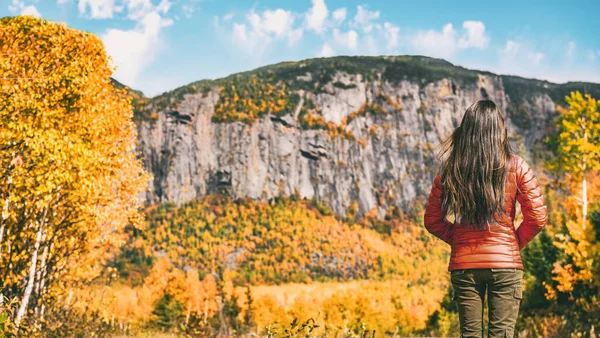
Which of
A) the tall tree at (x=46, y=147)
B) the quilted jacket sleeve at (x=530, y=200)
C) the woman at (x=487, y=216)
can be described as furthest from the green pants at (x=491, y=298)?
the tall tree at (x=46, y=147)

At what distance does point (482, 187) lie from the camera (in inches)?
183

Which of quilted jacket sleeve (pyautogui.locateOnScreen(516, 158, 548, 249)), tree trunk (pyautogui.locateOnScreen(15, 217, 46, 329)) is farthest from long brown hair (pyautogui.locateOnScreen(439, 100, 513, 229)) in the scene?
tree trunk (pyautogui.locateOnScreen(15, 217, 46, 329))

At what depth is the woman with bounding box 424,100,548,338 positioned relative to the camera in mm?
4395

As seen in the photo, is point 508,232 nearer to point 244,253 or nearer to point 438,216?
point 438,216

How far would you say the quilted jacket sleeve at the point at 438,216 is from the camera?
4.87 metres

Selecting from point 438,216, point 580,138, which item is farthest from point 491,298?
point 580,138

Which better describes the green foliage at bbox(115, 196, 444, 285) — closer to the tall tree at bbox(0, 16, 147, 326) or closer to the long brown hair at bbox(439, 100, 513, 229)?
the tall tree at bbox(0, 16, 147, 326)

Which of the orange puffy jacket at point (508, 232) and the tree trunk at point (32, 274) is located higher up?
the orange puffy jacket at point (508, 232)

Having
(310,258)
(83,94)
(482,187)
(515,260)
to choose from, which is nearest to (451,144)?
(482,187)

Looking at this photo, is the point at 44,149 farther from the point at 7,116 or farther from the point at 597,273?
the point at 597,273

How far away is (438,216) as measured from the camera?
4.89 m

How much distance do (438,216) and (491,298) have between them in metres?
0.81

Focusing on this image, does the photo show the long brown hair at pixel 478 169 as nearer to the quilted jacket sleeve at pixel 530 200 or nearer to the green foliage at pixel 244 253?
the quilted jacket sleeve at pixel 530 200

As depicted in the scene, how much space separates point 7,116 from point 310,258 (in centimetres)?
18492
